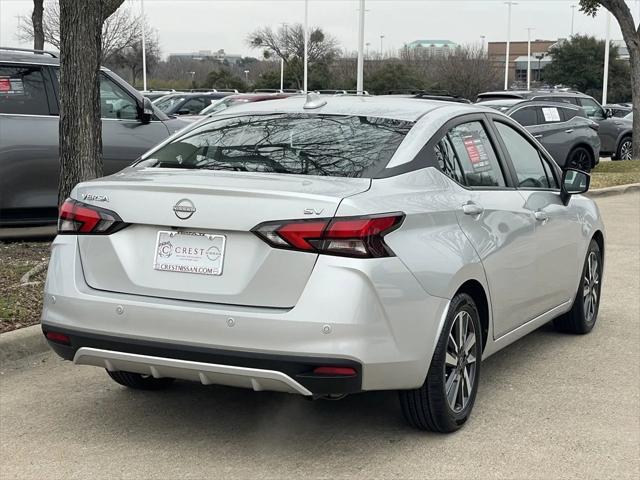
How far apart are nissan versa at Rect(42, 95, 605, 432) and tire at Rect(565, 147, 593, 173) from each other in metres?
12.8

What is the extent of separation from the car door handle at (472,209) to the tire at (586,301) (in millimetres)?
1862

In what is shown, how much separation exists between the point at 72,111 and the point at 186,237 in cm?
355

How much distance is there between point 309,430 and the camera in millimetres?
4445

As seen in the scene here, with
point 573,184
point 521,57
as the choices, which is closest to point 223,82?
point 521,57

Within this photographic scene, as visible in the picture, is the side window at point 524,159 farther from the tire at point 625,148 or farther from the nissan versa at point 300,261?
the tire at point 625,148

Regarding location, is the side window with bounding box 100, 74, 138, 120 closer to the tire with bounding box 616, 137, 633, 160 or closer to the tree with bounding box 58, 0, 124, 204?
the tree with bounding box 58, 0, 124, 204

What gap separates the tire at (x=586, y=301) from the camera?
627cm

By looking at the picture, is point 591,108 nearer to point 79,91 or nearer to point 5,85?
point 5,85

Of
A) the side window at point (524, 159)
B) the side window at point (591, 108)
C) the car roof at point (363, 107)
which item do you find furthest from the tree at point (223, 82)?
the car roof at point (363, 107)

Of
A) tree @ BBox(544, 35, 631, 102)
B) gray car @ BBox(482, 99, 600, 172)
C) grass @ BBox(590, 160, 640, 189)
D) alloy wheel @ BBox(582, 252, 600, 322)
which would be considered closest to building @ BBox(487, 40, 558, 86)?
tree @ BBox(544, 35, 631, 102)

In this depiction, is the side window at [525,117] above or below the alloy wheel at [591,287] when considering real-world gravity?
above

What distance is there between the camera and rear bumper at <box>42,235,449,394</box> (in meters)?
3.68

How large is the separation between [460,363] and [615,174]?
1435cm

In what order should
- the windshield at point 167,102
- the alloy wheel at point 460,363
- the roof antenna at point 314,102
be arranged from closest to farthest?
the alloy wheel at point 460,363, the roof antenna at point 314,102, the windshield at point 167,102
